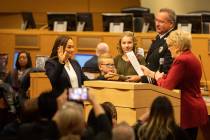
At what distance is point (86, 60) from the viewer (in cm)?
953

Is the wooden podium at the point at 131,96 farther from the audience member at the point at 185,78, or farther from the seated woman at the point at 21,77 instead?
the seated woman at the point at 21,77

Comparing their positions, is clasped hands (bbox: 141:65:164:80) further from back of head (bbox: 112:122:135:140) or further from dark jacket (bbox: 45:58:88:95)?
back of head (bbox: 112:122:135:140)

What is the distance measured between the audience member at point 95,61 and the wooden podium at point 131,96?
3.59 m

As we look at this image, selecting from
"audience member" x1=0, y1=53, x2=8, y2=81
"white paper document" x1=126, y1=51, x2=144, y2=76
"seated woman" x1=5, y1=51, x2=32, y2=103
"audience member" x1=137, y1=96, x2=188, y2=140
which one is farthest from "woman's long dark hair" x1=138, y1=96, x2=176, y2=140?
"audience member" x1=0, y1=53, x2=8, y2=81

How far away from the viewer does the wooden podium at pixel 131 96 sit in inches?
194

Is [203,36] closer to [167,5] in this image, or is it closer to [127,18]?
[127,18]

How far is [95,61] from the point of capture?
8930 mm

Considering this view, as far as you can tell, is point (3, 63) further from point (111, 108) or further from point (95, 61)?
point (111, 108)

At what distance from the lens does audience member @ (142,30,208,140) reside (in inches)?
207

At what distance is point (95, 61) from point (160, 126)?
4582 millimetres

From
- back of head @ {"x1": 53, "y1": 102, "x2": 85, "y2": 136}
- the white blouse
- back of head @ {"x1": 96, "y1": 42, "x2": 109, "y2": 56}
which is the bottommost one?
back of head @ {"x1": 53, "y1": 102, "x2": 85, "y2": 136}

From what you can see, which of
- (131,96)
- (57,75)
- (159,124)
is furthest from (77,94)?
(57,75)

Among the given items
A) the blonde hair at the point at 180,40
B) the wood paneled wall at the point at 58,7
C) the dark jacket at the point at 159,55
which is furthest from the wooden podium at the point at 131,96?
the wood paneled wall at the point at 58,7

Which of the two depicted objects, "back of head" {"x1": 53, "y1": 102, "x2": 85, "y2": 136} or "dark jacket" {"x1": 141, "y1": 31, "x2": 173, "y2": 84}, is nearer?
"back of head" {"x1": 53, "y1": 102, "x2": 85, "y2": 136}
